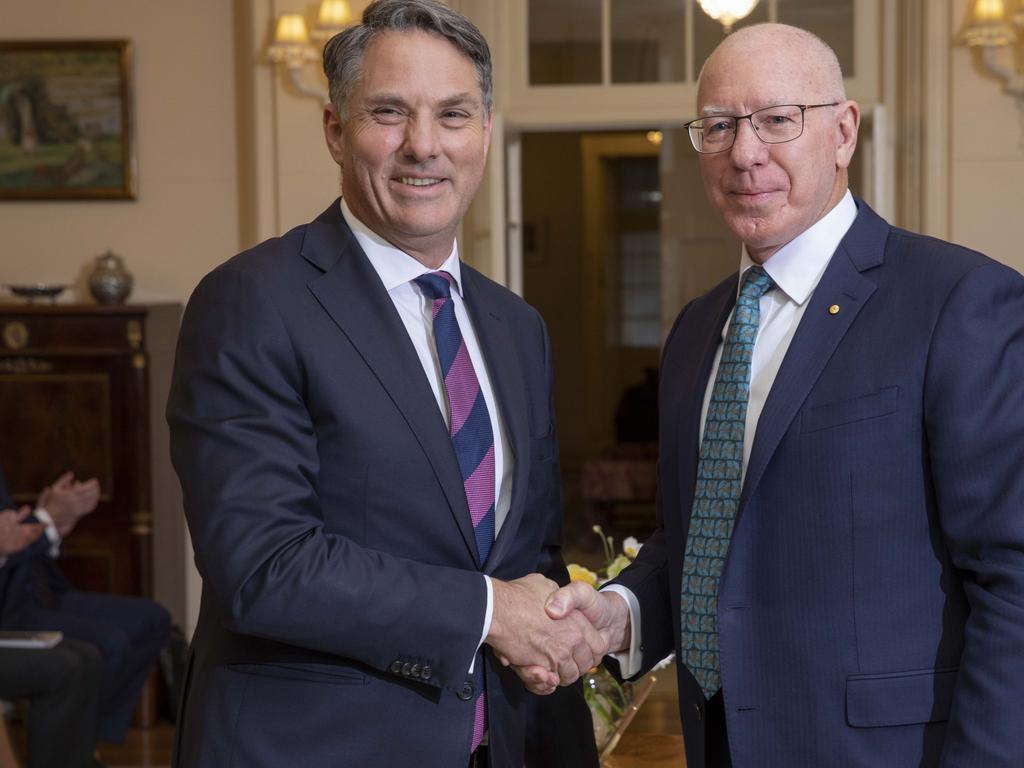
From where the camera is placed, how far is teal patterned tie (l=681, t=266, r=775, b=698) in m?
2.02

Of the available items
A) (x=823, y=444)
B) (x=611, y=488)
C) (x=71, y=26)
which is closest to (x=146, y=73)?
(x=71, y=26)

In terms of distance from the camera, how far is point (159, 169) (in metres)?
6.32

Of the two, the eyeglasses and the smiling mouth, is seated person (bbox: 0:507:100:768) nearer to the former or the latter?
the smiling mouth

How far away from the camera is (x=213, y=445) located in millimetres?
1849

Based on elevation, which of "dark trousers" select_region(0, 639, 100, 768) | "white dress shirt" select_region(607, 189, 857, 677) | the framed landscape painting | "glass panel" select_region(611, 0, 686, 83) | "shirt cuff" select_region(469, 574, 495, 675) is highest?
"glass panel" select_region(611, 0, 686, 83)

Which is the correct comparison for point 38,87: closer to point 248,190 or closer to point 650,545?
point 248,190

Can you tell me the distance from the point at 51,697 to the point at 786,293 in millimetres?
3416

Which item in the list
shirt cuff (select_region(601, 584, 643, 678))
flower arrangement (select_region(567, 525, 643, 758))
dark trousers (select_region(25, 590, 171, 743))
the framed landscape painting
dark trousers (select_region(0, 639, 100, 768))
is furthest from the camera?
the framed landscape painting

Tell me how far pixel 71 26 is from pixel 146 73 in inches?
16.5

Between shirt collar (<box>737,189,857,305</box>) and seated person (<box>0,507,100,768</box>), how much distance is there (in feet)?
11.0

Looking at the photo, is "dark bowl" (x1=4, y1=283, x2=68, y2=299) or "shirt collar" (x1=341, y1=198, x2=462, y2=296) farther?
"dark bowl" (x1=4, y1=283, x2=68, y2=299)

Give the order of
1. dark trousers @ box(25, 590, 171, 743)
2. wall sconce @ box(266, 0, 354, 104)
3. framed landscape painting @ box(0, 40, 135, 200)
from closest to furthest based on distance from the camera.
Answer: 1. dark trousers @ box(25, 590, 171, 743)
2. wall sconce @ box(266, 0, 354, 104)
3. framed landscape painting @ box(0, 40, 135, 200)

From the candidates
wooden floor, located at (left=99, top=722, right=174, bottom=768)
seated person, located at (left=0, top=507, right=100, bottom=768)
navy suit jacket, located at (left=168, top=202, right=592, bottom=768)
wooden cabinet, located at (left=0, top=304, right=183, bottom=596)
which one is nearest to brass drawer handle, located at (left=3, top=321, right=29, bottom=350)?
wooden cabinet, located at (left=0, top=304, right=183, bottom=596)

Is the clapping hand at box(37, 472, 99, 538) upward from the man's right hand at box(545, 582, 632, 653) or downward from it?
downward
